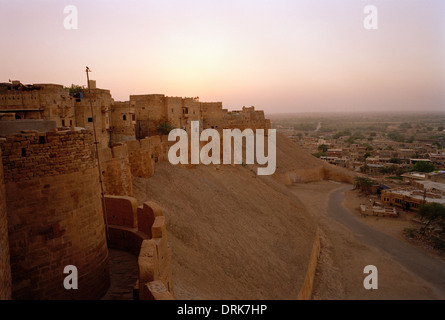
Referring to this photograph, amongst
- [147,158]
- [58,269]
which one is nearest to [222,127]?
[147,158]

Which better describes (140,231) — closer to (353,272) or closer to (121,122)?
(353,272)

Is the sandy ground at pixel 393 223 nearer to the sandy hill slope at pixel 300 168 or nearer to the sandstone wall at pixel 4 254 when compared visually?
the sandy hill slope at pixel 300 168

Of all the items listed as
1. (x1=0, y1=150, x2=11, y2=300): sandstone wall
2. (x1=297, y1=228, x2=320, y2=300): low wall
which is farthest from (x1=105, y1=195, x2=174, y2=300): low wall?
(x1=297, y1=228, x2=320, y2=300): low wall

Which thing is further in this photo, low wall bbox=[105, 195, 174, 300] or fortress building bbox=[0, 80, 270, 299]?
low wall bbox=[105, 195, 174, 300]

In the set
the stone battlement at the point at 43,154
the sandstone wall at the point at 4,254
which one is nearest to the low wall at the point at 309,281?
the stone battlement at the point at 43,154

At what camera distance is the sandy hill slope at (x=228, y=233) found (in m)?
12.7

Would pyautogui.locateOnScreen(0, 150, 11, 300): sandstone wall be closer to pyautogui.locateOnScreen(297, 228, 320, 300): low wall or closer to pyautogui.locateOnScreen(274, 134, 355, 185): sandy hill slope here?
pyautogui.locateOnScreen(297, 228, 320, 300): low wall

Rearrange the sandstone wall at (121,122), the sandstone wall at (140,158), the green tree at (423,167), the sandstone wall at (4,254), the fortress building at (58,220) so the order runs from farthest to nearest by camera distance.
Result: the green tree at (423,167) < the sandstone wall at (121,122) < the sandstone wall at (140,158) < the fortress building at (58,220) < the sandstone wall at (4,254)

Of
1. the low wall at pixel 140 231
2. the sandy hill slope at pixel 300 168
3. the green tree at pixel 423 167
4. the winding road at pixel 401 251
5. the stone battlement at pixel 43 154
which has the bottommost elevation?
the winding road at pixel 401 251

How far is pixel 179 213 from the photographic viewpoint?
654 inches

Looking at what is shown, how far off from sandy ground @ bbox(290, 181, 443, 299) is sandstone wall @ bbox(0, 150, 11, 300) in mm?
15479

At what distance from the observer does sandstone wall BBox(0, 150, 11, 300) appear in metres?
5.06

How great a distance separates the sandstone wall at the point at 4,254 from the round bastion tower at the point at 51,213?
6.2 inches

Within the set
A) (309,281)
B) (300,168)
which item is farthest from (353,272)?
(300,168)
